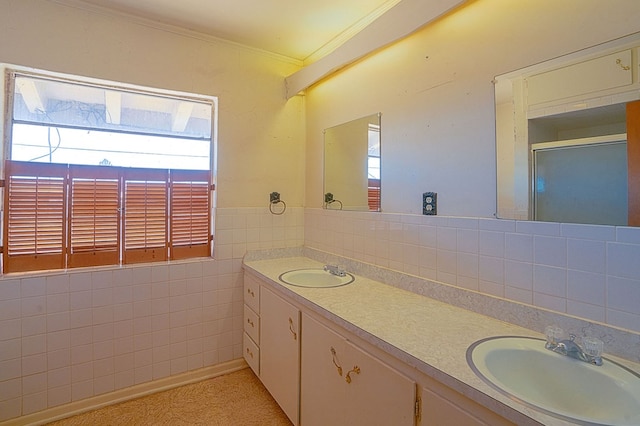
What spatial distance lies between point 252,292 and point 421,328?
1417mm

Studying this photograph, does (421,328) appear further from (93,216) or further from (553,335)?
(93,216)

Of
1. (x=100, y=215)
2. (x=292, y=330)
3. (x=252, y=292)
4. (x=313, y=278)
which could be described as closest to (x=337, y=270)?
(x=313, y=278)

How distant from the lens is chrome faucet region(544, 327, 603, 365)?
3.23 feet

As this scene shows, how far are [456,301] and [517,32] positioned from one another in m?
1.22

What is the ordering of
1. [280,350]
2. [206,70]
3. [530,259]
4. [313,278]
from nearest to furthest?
[530,259], [280,350], [313,278], [206,70]

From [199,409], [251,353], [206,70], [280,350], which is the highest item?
[206,70]

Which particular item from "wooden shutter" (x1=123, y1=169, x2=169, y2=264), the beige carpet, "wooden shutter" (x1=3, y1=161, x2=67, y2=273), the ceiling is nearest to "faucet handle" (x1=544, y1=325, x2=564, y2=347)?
the beige carpet

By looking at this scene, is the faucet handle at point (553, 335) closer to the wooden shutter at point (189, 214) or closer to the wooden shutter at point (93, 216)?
the wooden shutter at point (189, 214)

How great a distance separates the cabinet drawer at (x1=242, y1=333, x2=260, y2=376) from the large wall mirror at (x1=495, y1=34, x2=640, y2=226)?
1821 mm

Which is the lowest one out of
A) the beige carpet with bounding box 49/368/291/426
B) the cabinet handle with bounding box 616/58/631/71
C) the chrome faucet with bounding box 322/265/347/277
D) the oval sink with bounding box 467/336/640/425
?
the beige carpet with bounding box 49/368/291/426

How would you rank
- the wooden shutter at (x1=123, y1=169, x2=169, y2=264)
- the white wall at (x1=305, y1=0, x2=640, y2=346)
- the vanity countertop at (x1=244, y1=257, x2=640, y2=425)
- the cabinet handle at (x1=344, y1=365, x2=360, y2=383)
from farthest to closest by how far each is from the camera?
the wooden shutter at (x1=123, y1=169, x2=169, y2=264)
the cabinet handle at (x1=344, y1=365, x2=360, y2=383)
the white wall at (x1=305, y1=0, x2=640, y2=346)
the vanity countertop at (x1=244, y1=257, x2=640, y2=425)

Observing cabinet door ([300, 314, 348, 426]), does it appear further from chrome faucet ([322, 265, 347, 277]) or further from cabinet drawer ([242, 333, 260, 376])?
cabinet drawer ([242, 333, 260, 376])

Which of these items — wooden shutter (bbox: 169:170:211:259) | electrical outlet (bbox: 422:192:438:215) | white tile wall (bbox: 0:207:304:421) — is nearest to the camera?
electrical outlet (bbox: 422:192:438:215)

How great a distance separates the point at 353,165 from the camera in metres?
2.25
